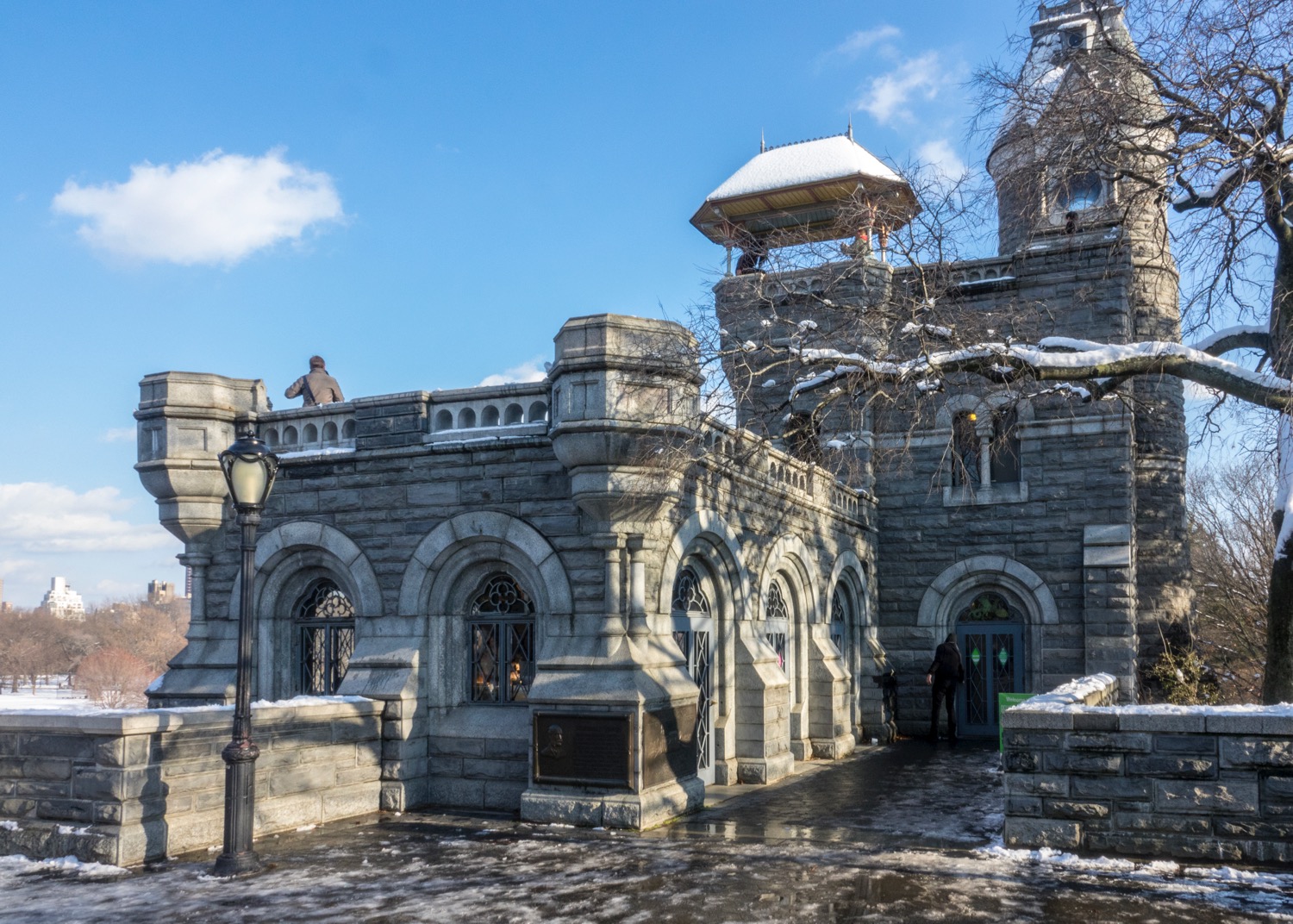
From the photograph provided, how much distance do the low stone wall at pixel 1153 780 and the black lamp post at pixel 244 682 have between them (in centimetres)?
588

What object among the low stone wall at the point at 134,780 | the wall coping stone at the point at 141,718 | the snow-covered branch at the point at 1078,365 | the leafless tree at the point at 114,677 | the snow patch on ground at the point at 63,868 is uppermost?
the snow-covered branch at the point at 1078,365

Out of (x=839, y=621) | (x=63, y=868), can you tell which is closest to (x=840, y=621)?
(x=839, y=621)

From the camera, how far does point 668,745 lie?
11.0 metres

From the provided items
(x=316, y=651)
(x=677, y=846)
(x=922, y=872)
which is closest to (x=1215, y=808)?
(x=922, y=872)

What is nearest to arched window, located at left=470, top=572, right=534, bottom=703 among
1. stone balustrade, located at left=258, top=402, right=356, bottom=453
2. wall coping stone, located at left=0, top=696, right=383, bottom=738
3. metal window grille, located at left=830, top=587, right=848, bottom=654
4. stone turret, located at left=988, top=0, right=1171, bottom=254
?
wall coping stone, located at left=0, top=696, right=383, bottom=738

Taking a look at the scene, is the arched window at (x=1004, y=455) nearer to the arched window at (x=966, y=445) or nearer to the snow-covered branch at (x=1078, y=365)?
the arched window at (x=966, y=445)

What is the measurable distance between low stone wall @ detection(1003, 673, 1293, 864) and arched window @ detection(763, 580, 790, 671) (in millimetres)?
6050

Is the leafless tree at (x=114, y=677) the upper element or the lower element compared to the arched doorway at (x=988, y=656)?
lower

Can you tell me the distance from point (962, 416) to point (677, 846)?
42.1 feet

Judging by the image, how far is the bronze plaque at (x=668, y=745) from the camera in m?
10.6

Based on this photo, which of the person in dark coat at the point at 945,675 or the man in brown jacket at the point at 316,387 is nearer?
the man in brown jacket at the point at 316,387

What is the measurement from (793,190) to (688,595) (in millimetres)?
11637

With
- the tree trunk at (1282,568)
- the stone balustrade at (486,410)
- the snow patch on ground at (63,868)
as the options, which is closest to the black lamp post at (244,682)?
the snow patch on ground at (63,868)

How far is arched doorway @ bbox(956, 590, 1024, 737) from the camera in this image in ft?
63.7
